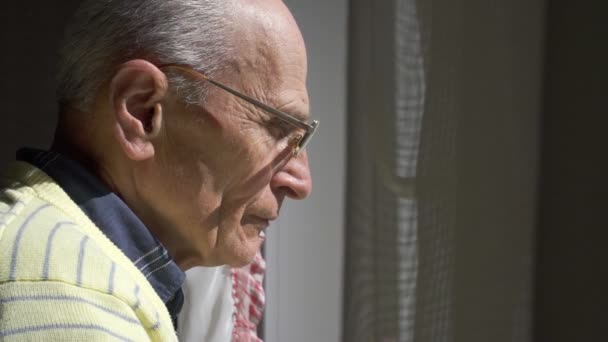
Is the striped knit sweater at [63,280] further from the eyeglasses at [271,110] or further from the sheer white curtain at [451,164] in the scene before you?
the sheer white curtain at [451,164]

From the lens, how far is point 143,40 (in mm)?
803

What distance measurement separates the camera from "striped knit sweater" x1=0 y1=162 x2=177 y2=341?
62 centimetres

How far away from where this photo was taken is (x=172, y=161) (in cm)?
84

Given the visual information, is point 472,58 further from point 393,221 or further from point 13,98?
point 13,98

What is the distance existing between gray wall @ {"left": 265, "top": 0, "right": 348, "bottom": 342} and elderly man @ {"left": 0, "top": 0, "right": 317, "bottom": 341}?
1.62 ft

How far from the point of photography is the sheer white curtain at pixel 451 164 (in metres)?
1.27

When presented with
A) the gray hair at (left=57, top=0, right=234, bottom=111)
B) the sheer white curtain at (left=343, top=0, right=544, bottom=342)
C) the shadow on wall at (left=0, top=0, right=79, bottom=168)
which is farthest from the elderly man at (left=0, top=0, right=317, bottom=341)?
the shadow on wall at (left=0, top=0, right=79, bottom=168)

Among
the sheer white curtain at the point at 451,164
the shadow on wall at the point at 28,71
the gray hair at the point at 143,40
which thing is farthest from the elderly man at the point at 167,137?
the shadow on wall at the point at 28,71

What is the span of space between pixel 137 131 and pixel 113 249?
0.15 metres

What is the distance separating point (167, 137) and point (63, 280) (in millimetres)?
246

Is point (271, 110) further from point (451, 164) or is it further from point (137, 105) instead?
point (451, 164)

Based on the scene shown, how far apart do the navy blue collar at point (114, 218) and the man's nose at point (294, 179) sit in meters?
0.17

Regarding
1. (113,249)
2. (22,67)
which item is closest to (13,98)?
(22,67)

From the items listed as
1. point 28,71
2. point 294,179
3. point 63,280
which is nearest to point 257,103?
point 294,179
